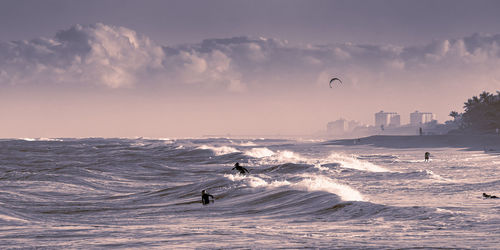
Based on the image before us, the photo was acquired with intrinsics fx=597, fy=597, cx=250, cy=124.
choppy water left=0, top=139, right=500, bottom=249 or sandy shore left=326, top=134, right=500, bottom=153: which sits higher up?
sandy shore left=326, top=134, right=500, bottom=153

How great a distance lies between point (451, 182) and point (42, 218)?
17595mm

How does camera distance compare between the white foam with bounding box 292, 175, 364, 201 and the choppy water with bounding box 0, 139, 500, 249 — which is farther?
the white foam with bounding box 292, 175, 364, 201

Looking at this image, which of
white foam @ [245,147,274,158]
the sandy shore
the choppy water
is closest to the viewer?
the choppy water

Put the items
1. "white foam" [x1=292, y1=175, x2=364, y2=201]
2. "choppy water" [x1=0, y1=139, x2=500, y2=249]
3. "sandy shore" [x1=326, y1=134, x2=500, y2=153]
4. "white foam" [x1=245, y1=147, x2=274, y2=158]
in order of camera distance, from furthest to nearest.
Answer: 1. "sandy shore" [x1=326, y1=134, x2=500, y2=153]
2. "white foam" [x1=245, y1=147, x2=274, y2=158]
3. "white foam" [x1=292, y1=175, x2=364, y2=201]
4. "choppy water" [x1=0, y1=139, x2=500, y2=249]

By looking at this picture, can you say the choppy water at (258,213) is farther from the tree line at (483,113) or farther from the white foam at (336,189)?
the tree line at (483,113)

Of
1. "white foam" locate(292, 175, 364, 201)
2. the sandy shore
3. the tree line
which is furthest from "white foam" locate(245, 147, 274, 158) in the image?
the tree line

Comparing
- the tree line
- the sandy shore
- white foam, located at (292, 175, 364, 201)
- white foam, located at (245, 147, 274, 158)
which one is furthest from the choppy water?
the tree line

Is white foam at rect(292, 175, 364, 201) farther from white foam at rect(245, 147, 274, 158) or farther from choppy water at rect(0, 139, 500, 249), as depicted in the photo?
white foam at rect(245, 147, 274, 158)

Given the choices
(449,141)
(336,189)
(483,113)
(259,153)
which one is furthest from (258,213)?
(483,113)

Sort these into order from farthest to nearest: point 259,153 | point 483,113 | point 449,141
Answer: point 483,113 < point 449,141 < point 259,153

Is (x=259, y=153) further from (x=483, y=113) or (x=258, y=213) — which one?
(x=483, y=113)

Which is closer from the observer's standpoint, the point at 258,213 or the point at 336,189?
the point at 258,213

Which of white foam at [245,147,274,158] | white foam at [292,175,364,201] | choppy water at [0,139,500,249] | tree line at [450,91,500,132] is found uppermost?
tree line at [450,91,500,132]

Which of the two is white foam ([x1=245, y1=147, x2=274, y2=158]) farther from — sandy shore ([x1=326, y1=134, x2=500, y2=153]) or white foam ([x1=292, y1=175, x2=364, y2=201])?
white foam ([x1=292, y1=175, x2=364, y2=201])
